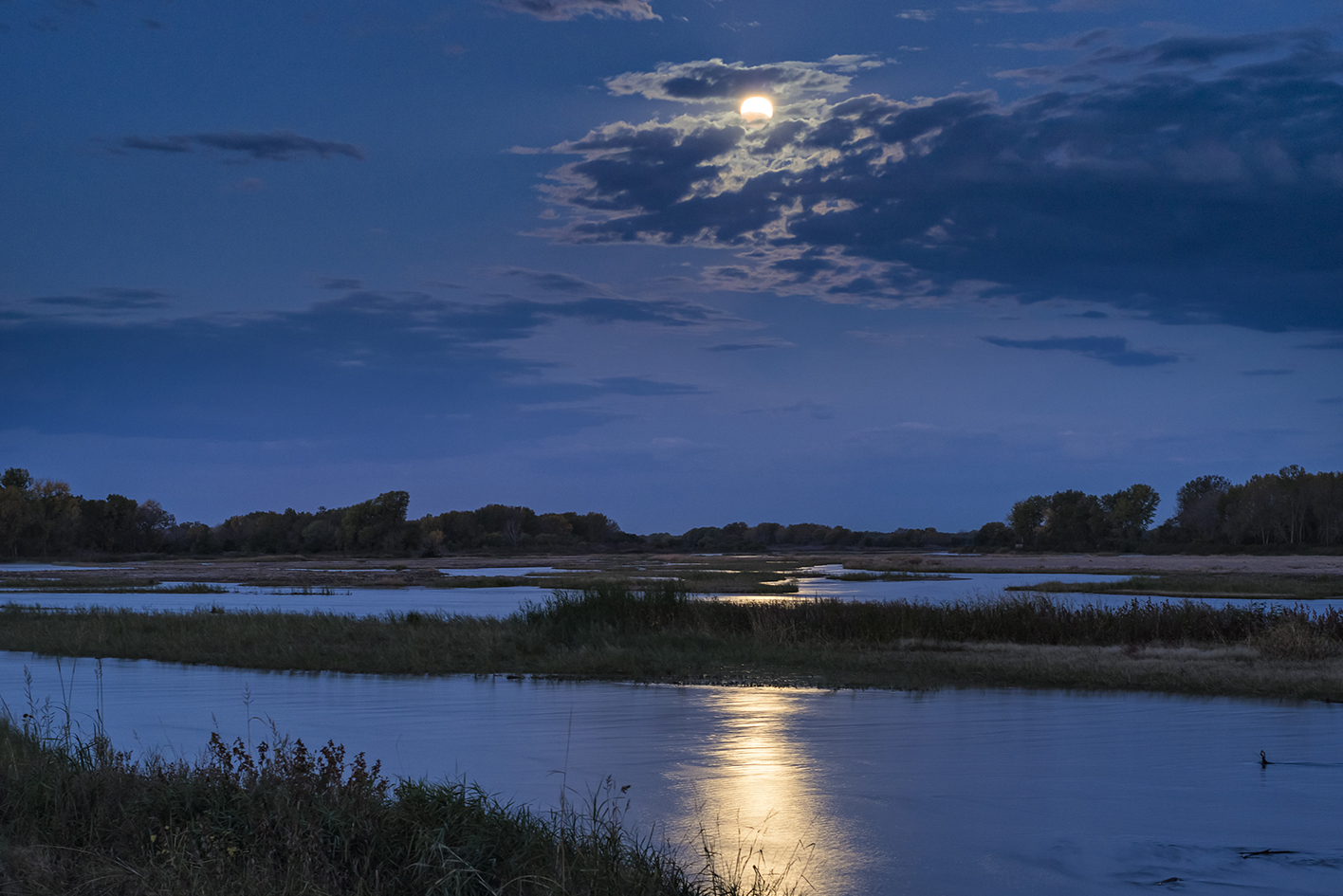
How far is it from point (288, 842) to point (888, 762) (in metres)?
9.69

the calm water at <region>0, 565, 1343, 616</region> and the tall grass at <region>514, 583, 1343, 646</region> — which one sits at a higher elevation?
the tall grass at <region>514, 583, 1343, 646</region>

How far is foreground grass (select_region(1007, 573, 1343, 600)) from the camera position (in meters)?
63.3

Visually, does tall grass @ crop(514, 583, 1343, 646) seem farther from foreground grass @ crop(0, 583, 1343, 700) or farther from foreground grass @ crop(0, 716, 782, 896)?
foreground grass @ crop(0, 716, 782, 896)

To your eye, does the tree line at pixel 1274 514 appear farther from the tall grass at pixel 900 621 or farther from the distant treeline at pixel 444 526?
the tall grass at pixel 900 621

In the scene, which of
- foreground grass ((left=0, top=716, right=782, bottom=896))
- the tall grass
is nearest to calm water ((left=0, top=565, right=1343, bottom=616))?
the tall grass

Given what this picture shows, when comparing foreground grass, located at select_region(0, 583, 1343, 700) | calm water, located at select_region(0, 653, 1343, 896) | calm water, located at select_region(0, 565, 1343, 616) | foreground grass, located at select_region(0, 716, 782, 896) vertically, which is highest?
foreground grass, located at select_region(0, 716, 782, 896)

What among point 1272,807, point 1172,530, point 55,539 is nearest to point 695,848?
point 1272,807

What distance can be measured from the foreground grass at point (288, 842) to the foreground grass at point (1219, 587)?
5635 centimetres

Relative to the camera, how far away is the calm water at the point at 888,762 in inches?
411

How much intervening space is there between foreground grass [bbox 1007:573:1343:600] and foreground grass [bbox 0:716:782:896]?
56.4 metres

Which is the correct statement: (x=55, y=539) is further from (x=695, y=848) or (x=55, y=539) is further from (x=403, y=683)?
(x=695, y=848)

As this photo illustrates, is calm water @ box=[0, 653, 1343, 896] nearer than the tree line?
Yes

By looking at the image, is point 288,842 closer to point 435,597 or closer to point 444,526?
point 435,597

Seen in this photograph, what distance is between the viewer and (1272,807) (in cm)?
1243
